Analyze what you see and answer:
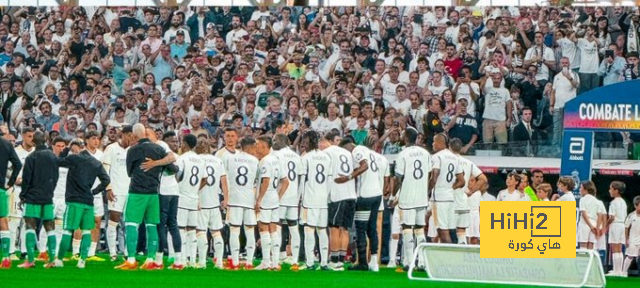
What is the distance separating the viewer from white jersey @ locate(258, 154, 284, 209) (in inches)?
756

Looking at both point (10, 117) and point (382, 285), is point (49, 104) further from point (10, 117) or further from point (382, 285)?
point (382, 285)

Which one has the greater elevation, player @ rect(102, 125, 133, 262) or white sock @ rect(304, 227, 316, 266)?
player @ rect(102, 125, 133, 262)

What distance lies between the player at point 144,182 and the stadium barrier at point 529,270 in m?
4.16

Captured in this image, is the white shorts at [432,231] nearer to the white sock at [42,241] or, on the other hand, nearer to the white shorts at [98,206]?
the white shorts at [98,206]

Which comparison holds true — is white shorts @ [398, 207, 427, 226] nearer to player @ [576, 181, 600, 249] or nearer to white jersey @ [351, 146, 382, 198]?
white jersey @ [351, 146, 382, 198]

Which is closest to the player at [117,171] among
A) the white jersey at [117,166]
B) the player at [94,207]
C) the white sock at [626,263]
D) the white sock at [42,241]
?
the white jersey at [117,166]

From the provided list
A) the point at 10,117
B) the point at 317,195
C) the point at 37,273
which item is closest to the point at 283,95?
the point at 10,117

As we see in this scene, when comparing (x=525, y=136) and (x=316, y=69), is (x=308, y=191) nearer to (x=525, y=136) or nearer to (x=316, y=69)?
(x=525, y=136)

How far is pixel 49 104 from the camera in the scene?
29.4 meters

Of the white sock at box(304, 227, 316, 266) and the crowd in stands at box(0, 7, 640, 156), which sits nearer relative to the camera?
the white sock at box(304, 227, 316, 266)

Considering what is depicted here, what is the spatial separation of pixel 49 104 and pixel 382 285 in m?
15.0

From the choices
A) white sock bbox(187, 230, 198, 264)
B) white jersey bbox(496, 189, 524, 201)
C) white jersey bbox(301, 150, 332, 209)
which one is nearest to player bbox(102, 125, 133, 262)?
white sock bbox(187, 230, 198, 264)

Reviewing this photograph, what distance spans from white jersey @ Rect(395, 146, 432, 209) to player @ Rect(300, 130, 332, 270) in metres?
1.09

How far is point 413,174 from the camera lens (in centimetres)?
1970
